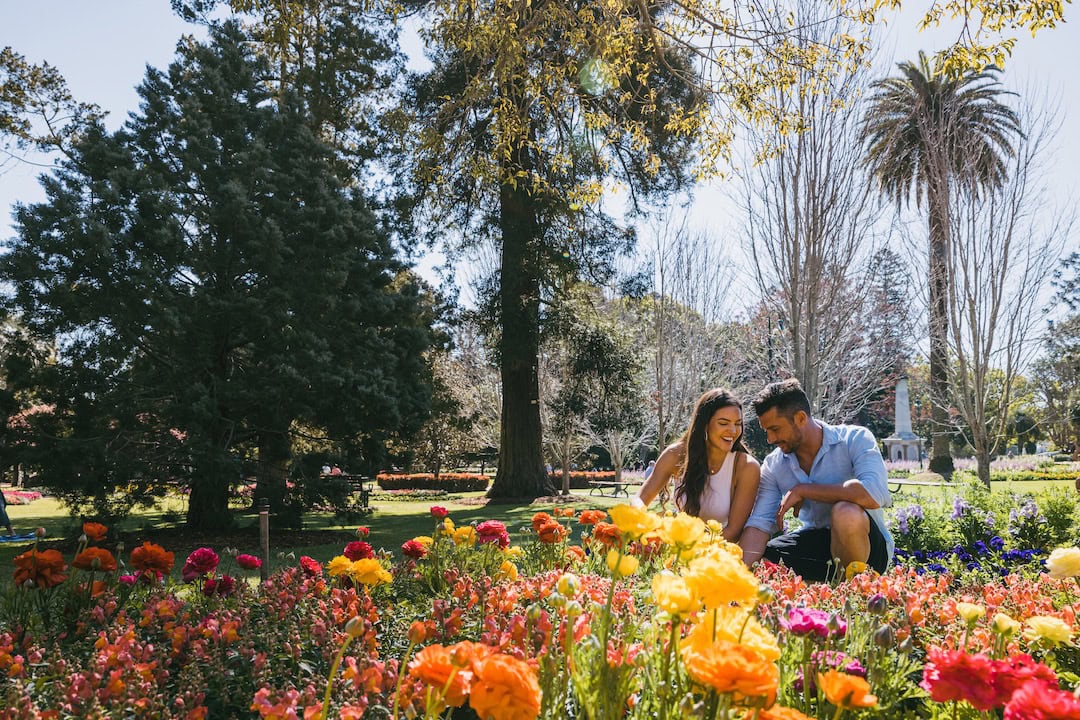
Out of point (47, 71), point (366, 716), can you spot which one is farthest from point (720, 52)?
point (47, 71)

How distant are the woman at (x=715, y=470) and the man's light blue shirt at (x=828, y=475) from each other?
0.11 meters

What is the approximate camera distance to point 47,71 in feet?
40.3

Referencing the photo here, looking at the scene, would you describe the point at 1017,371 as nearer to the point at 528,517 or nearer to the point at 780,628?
the point at 528,517

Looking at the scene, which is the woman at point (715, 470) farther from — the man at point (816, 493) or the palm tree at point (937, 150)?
the palm tree at point (937, 150)

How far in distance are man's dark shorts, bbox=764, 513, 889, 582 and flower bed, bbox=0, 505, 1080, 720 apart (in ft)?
3.11

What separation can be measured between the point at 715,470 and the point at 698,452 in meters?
0.16

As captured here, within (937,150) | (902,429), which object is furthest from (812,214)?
(902,429)

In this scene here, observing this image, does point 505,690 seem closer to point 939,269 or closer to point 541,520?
point 541,520

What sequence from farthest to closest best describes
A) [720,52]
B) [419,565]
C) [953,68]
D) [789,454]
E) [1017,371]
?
[1017,371] → [720,52] → [953,68] → [789,454] → [419,565]

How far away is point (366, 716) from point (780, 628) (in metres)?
1.04

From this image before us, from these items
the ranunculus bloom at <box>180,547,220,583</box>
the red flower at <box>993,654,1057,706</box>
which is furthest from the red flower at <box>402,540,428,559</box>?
the red flower at <box>993,654,1057,706</box>

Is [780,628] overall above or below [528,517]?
above

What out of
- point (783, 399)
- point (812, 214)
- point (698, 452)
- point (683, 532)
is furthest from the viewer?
point (812, 214)

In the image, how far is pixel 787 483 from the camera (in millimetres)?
4680
